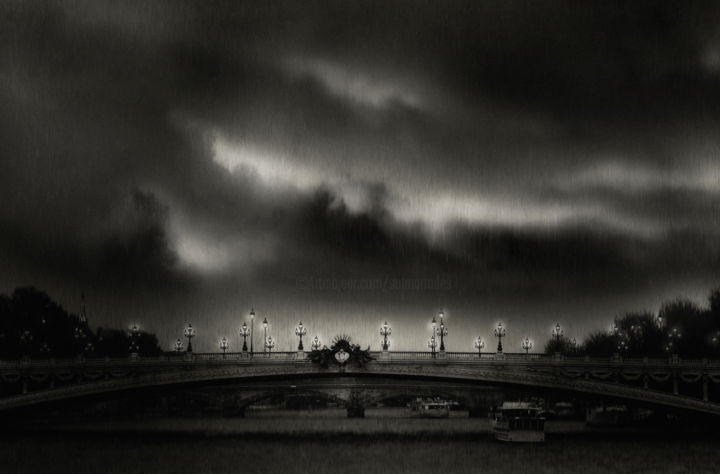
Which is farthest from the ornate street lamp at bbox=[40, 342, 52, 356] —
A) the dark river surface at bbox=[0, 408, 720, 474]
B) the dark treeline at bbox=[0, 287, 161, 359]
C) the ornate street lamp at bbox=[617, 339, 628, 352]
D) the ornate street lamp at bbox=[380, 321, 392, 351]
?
the ornate street lamp at bbox=[617, 339, 628, 352]

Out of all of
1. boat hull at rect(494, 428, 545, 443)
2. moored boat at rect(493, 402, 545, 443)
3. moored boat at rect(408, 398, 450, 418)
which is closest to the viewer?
boat hull at rect(494, 428, 545, 443)

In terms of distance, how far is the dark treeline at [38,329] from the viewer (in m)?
112

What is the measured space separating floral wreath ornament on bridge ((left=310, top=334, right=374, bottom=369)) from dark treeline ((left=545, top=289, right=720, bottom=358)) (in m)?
19.4

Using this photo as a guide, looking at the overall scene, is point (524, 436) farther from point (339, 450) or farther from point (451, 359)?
point (339, 450)

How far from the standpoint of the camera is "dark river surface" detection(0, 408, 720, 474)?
68.6 m

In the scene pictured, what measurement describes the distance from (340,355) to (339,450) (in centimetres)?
745

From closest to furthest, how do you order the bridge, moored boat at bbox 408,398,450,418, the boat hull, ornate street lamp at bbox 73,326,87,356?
the bridge < the boat hull < ornate street lamp at bbox 73,326,87,356 < moored boat at bbox 408,398,450,418

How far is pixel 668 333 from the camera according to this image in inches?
4387

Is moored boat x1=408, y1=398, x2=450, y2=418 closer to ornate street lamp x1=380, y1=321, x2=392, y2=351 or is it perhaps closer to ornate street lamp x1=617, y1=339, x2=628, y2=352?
ornate street lamp x1=617, y1=339, x2=628, y2=352

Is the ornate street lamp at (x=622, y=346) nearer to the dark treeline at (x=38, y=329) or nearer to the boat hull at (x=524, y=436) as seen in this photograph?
the boat hull at (x=524, y=436)

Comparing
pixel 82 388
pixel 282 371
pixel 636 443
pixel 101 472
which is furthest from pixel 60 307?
pixel 636 443

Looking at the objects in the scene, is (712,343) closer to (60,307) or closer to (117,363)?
(117,363)

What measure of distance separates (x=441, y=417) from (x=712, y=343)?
48946 mm

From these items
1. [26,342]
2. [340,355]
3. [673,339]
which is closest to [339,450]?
[340,355]
